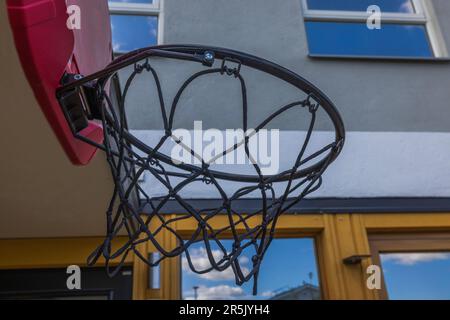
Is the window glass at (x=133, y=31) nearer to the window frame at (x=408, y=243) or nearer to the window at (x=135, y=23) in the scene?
the window at (x=135, y=23)

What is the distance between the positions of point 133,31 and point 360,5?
1518mm

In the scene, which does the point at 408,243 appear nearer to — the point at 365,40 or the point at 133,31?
the point at 365,40

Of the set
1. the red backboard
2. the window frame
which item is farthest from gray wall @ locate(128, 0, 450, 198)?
the red backboard

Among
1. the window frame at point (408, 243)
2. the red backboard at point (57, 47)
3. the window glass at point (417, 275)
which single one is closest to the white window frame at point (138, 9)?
the red backboard at point (57, 47)

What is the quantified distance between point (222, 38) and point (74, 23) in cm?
156

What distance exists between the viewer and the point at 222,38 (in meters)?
2.40

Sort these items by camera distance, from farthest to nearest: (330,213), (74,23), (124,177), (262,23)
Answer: (262,23) → (330,213) → (124,177) → (74,23)

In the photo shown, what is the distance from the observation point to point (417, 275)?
2.06 m

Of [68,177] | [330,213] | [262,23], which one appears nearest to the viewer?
[68,177]

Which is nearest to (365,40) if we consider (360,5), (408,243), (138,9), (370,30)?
(370,30)

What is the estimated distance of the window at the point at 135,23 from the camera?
2.40 metres
